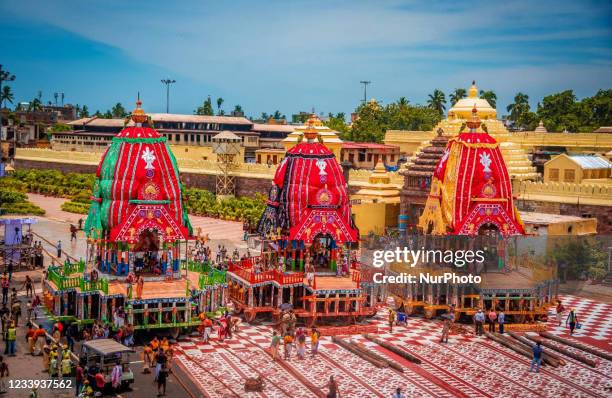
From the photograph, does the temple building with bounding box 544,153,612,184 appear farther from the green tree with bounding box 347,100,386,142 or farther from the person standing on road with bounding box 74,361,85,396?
the green tree with bounding box 347,100,386,142

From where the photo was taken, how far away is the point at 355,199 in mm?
45969

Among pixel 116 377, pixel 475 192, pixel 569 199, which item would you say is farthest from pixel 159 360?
pixel 569 199

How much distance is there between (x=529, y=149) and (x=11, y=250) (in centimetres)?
3669

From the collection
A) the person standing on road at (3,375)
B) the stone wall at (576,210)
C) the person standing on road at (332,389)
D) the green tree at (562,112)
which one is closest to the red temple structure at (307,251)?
the person standing on road at (332,389)

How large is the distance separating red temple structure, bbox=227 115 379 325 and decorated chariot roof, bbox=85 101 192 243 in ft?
10.5

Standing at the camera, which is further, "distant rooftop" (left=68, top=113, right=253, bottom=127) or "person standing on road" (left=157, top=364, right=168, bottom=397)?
"distant rooftop" (left=68, top=113, right=253, bottom=127)

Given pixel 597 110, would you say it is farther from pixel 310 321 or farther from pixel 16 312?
pixel 16 312

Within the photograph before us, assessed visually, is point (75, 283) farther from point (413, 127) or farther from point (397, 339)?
point (413, 127)

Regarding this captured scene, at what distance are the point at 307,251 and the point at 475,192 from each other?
5.71 metres

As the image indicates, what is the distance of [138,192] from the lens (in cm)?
2519

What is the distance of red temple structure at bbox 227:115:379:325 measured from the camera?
26.4 m

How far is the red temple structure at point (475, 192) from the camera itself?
2819cm

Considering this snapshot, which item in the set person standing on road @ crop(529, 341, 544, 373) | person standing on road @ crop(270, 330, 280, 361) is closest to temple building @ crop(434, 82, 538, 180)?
person standing on road @ crop(529, 341, 544, 373)

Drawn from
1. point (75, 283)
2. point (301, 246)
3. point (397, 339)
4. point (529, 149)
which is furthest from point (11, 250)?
point (529, 149)
